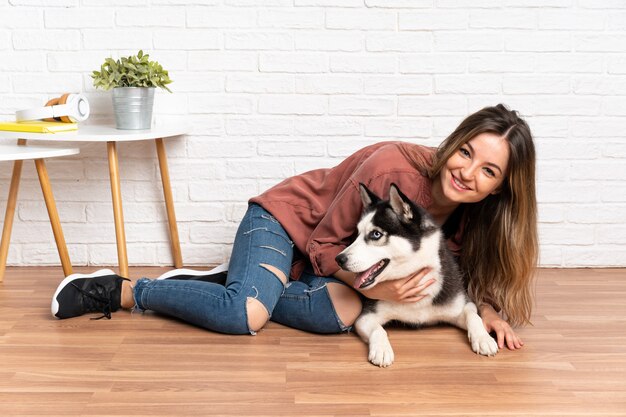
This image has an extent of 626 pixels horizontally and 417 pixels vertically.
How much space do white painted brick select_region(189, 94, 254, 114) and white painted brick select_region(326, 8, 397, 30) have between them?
485mm

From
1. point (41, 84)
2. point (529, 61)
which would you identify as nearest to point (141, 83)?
point (41, 84)

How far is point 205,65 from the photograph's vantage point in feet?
9.94

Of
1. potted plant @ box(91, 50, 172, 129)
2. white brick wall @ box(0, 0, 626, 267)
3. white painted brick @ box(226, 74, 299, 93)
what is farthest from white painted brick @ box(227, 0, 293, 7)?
potted plant @ box(91, 50, 172, 129)

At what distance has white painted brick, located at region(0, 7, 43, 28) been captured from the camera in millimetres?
2979

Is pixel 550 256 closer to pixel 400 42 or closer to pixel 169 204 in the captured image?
pixel 400 42

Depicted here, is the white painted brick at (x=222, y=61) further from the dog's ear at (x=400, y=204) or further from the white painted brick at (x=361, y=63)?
the dog's ear at (x=400, y=204)

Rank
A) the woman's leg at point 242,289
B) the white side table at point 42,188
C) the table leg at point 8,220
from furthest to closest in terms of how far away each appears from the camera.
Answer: the table leg at point 8,220 → the white side table at point 42,188 → the woman's leg at point 242,289

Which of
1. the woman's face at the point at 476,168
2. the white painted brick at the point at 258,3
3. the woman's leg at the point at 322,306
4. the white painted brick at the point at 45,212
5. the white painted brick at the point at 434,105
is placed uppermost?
the white painted brick at the point at 258,3

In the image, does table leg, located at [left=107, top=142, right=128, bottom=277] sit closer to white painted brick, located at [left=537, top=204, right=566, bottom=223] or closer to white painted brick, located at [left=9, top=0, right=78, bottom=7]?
white painted brick, located at [left=9, top=0, right=78, bottom=7]

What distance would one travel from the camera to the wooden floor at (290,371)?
6.09 ft

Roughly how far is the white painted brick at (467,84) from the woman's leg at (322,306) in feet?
3.60

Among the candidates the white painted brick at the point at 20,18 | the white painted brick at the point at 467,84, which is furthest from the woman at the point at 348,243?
the white painted brick at the point at 20,18

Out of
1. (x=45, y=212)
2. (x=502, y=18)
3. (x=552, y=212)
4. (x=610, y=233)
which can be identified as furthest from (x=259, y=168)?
→ (x=610, y=233)

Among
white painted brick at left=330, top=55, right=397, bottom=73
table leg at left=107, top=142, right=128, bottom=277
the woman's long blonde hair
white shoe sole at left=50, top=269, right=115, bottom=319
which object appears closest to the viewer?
the woman's long blonde hair
